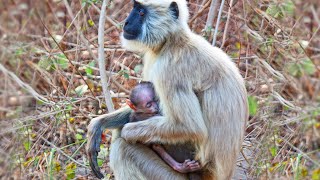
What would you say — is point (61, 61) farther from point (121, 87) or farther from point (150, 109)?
point (150, 109)

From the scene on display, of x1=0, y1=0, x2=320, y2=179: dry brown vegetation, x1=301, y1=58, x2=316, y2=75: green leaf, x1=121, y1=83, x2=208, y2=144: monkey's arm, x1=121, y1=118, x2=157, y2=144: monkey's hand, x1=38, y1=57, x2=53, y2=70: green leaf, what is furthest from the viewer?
x1=38, y1=57, x2=53, y2=70: green leaf

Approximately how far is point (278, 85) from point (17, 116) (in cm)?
330

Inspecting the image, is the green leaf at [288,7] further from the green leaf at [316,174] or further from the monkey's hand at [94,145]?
the monkey's hand at [94,145]

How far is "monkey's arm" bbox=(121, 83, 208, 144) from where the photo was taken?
179 inches

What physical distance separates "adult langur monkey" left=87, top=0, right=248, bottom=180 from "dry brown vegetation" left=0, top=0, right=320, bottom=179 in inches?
48.7

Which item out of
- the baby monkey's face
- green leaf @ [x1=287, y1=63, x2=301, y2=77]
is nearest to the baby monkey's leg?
the baby monkey's face

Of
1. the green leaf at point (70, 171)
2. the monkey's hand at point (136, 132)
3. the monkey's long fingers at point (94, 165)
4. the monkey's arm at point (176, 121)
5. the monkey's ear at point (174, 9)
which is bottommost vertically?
the green leaf at point (70, 171)

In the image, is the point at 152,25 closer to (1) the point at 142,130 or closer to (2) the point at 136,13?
(2) the point at 136,13

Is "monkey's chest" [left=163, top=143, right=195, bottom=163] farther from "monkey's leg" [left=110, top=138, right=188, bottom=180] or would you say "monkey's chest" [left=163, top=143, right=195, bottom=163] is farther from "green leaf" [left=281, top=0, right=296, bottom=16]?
"green leaf" [left=281, top=0, right=296, bottom=16]

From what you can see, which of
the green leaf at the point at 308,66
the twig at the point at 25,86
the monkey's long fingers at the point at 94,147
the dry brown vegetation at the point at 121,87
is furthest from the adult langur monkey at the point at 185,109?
the twig at the point at 25,86

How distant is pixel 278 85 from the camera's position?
23.1 ft

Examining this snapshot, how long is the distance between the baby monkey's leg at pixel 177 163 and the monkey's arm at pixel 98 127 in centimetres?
58

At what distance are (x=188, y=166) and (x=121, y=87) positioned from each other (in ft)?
7.81

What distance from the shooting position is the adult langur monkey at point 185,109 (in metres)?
4.59
